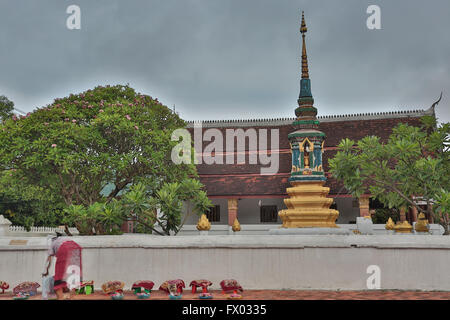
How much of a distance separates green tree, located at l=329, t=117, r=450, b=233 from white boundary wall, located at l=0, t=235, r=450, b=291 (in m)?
1.82

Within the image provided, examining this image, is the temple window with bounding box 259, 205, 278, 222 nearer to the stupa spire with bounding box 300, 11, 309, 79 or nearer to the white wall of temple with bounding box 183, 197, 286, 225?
the white wall of temple with bounding box 183, 197, 286, 225

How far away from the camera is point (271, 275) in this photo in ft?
29.4

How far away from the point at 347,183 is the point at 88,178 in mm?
8939

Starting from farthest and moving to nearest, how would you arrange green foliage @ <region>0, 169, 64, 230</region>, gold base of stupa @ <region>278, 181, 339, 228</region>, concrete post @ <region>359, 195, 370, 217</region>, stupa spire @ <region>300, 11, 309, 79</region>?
1. green foliage @ <region>0, 169, 64, 230</region>
2. concrete post @ <region>359, 195, 370, 217</region>
3. stupa spire @ <region>300, 11, 309, 79</region>
4. gold base of stupa @ <region>278, 181, 339, 228</region>

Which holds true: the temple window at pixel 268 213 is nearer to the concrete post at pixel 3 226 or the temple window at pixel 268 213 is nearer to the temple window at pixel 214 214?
the temple window at pixel 214 214

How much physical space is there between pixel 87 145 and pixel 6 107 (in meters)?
16.7

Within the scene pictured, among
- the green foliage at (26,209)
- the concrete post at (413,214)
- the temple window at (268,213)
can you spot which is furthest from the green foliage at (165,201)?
the concrete post at (413,214)

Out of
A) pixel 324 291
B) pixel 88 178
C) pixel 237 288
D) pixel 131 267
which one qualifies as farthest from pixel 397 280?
pixel 88 178

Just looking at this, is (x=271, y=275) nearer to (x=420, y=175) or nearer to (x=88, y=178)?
(x=420, y=175)

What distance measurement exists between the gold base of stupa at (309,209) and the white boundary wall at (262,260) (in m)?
2.94

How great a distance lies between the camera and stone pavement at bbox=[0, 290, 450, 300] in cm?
787

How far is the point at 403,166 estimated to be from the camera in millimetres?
10703

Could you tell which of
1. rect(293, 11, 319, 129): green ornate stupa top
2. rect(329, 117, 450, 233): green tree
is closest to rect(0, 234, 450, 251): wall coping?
rect(329, 117, 450, 233): green tree

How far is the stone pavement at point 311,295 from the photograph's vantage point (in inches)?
310
